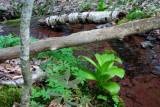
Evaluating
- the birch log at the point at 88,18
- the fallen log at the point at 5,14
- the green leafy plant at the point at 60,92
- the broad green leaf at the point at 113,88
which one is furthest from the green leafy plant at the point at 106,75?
the fallen log at the point at 5,14

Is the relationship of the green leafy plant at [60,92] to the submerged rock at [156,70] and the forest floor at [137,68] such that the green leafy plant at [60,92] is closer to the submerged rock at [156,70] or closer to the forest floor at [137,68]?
the forest floor at [137,68]

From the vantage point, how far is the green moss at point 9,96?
5.11 ft

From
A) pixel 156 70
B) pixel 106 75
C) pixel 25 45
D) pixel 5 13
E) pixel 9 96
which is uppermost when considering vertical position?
pixel 5 13

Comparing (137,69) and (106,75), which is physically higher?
(106,75)

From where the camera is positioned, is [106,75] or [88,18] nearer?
[106,75]

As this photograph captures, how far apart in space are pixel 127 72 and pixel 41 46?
2.03 meters

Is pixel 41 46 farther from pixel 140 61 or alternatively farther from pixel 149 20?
pixel 140 61

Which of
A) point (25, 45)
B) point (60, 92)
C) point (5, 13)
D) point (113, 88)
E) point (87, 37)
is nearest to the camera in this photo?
point (25, 45)

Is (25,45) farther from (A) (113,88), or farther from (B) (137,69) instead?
(B) (137,69)

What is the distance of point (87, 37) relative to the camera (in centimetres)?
243

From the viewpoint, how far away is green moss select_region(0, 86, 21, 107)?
1559mm

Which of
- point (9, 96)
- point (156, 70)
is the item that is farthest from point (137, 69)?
point (9, 96)

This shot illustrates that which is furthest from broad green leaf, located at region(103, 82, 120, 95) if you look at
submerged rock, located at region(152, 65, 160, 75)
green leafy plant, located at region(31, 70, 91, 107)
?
submerged rock, located at region(152, 65, 160, 75)

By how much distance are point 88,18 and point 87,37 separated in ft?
10.7
